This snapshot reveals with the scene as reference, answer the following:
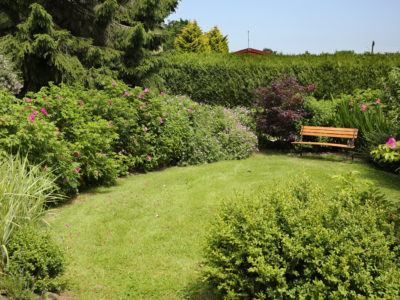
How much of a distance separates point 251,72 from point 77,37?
6116 mm

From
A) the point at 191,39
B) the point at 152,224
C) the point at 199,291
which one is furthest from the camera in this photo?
the point at 191,39

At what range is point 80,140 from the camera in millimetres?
6395

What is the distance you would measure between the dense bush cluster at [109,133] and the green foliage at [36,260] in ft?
6.62

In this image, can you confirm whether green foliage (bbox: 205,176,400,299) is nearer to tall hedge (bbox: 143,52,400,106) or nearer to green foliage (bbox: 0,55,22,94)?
green foliage (bbox: 0,55,22,94)

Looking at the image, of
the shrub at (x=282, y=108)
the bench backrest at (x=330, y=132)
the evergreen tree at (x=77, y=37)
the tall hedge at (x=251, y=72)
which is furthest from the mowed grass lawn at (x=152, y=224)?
the evergreen tree at (x=77, y=37)

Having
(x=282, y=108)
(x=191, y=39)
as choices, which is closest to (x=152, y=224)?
(x=282, y=108)

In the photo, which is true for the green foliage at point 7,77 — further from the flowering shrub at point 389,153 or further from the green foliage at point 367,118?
the green foliage at point 367,118

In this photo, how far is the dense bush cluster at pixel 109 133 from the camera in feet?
17.6

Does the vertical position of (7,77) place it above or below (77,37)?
below

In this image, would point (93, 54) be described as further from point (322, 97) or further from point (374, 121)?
point (374, 121)

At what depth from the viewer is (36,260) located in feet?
10.5

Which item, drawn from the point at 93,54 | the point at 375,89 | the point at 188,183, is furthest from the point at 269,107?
the point at 93,54

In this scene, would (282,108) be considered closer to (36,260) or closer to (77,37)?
(77,37)

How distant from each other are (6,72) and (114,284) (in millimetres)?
7864
